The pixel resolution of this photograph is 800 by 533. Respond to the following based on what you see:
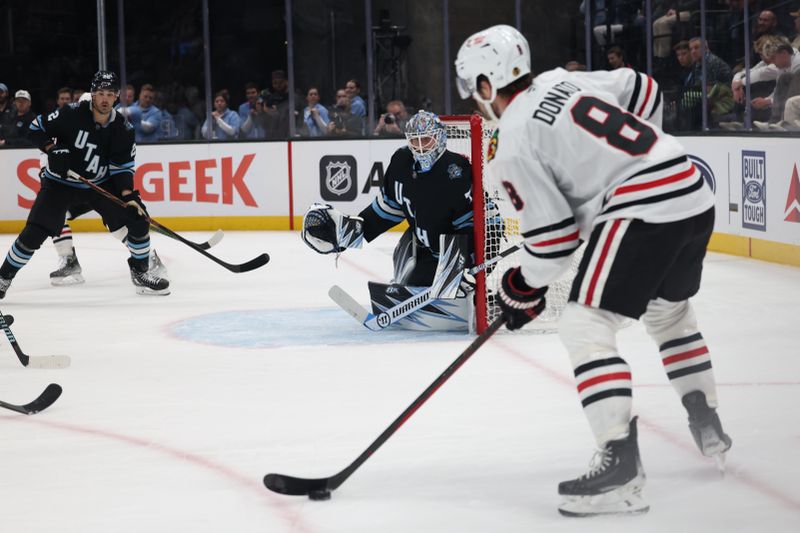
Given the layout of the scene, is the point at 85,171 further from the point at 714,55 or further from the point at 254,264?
the point at 714,55

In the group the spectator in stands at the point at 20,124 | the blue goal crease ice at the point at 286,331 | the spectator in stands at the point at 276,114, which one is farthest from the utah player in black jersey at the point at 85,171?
the spectator in stands at the point at 276,114

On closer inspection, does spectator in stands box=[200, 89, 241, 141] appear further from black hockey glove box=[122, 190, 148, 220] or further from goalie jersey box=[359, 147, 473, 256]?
goalie jersey box=[359, 147, 473, 256]

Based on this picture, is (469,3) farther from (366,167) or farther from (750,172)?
(750,172)

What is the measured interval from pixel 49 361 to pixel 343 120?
599 cm

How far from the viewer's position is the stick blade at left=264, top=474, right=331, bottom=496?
2.55 m

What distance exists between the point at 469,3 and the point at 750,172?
4.82 m

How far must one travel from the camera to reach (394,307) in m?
4.71

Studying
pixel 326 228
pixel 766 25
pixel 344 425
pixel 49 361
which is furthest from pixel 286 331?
pixel 766 25

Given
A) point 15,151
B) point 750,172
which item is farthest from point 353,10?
point 750,172

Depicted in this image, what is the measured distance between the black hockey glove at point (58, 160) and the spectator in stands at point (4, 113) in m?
3.62

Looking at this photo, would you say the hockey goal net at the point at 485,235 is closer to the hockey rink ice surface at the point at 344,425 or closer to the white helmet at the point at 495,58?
the hockey rink ice surface at the point at 344,425

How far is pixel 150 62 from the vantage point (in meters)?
11.5

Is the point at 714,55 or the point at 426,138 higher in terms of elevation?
the point at 714,55

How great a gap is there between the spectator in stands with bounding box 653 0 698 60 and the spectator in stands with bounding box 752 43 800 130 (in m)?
1.78
